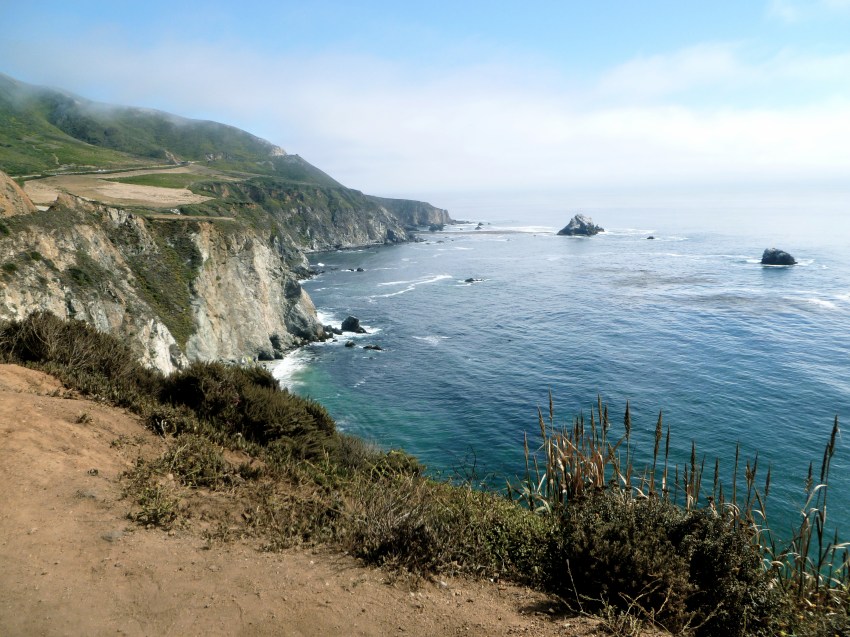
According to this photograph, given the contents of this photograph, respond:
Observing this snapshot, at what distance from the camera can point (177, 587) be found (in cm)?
575

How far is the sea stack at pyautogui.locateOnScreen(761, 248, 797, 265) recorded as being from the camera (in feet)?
269

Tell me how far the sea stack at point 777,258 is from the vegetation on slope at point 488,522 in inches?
3640

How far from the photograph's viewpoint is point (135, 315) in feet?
96.4

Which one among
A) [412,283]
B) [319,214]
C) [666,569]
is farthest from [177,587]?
[319,214]

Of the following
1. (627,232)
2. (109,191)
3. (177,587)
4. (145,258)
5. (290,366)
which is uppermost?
(109,191)

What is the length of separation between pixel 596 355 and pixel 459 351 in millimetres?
12246

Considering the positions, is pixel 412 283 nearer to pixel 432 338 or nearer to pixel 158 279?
pixel 432 338

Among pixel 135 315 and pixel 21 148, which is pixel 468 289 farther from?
pixel 21 148

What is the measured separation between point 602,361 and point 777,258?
63.0m

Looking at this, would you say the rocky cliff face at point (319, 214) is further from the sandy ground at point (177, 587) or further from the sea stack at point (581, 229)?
the sandy ground at point (177, 587)

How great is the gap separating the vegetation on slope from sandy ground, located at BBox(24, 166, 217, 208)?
45.6 m

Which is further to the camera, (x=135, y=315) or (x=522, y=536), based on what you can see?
(x=135, y=315)

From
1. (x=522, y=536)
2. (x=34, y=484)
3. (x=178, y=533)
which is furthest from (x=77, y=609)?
(x=522, y=536)

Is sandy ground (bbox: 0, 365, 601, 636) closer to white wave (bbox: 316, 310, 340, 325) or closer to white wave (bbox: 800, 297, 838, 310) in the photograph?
white wave (bbox: 316, 310, 340, 325)
